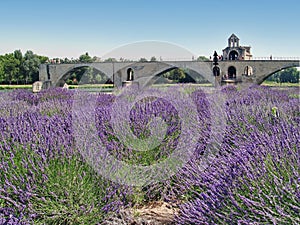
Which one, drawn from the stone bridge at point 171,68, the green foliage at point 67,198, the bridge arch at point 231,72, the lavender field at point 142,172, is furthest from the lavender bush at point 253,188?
the bridge arch at point 231,72

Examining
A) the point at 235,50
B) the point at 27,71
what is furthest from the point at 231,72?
the point at 27,71

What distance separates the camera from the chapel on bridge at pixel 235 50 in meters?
43.0

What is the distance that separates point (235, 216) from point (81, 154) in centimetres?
102

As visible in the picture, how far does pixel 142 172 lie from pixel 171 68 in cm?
3607

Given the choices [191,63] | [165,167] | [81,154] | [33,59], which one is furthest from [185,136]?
[33,59]

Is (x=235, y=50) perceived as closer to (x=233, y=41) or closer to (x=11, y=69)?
(x=233, y=41)

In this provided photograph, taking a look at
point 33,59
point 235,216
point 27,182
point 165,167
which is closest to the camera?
point 235,216

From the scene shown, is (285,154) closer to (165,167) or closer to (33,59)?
(165,167)

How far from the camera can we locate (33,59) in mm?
48875

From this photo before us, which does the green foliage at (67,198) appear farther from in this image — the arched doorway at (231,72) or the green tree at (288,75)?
the green tree at (288,75)

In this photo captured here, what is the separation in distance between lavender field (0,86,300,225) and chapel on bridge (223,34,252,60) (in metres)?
Answer: 41.7

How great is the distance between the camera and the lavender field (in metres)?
1.68

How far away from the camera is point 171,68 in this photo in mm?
38031

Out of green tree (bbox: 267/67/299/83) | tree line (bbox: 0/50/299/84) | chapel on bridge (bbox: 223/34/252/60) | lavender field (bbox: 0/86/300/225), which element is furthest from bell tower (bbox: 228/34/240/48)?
lavender field (bbox: 0/86/300/225)
